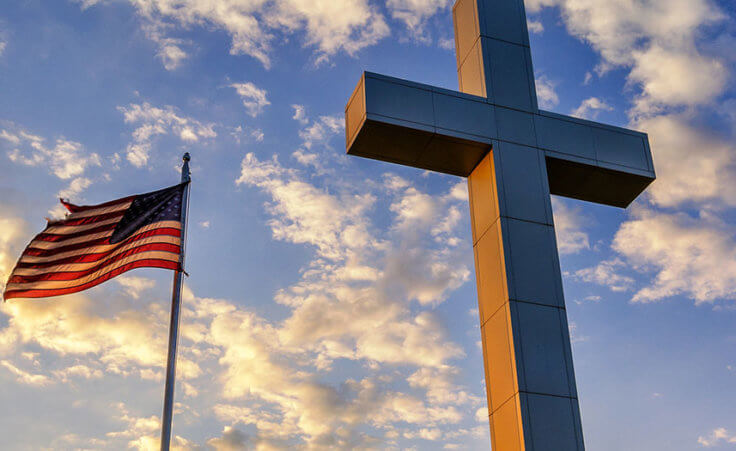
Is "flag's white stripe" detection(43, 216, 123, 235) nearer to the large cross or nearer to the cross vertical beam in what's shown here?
the large cross

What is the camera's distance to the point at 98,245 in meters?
13.6

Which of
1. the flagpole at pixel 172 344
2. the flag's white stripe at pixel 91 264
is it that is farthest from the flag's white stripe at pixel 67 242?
the flagpole at pixel 172 344

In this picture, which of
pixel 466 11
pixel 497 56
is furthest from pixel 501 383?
pixel 466 11

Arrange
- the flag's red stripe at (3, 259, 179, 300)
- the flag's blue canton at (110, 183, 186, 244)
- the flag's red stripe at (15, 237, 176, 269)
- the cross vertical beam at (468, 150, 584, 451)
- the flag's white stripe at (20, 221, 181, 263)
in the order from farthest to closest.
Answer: the flag's red stripe at (15, 237, 176, 269), the flag's blue canton at (110, 183, 186, 244), the flag's white stripe at (20, 221, 181, 263), the flag's red stripe at (3, 259, 179, 300), the cross vertical beam at (468, 150, 584, 451)

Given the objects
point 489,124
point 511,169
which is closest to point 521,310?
point 511,169

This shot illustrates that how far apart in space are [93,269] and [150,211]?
130 centimetres

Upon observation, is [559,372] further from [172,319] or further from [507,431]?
[172,319]

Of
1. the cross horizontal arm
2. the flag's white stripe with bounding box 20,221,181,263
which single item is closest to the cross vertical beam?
the cross horizontal arm

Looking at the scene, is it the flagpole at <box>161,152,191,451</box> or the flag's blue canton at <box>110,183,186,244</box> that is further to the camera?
the flag's blue canton at <box>110,183,186,244</box>

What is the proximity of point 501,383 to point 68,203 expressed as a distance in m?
8.51

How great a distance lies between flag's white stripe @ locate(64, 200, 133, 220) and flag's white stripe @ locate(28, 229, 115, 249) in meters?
0.40

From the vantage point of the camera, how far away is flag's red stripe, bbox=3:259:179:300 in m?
12.8

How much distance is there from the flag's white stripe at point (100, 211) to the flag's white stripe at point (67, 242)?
0.40 metres

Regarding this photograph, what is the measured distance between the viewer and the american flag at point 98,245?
13.1m
